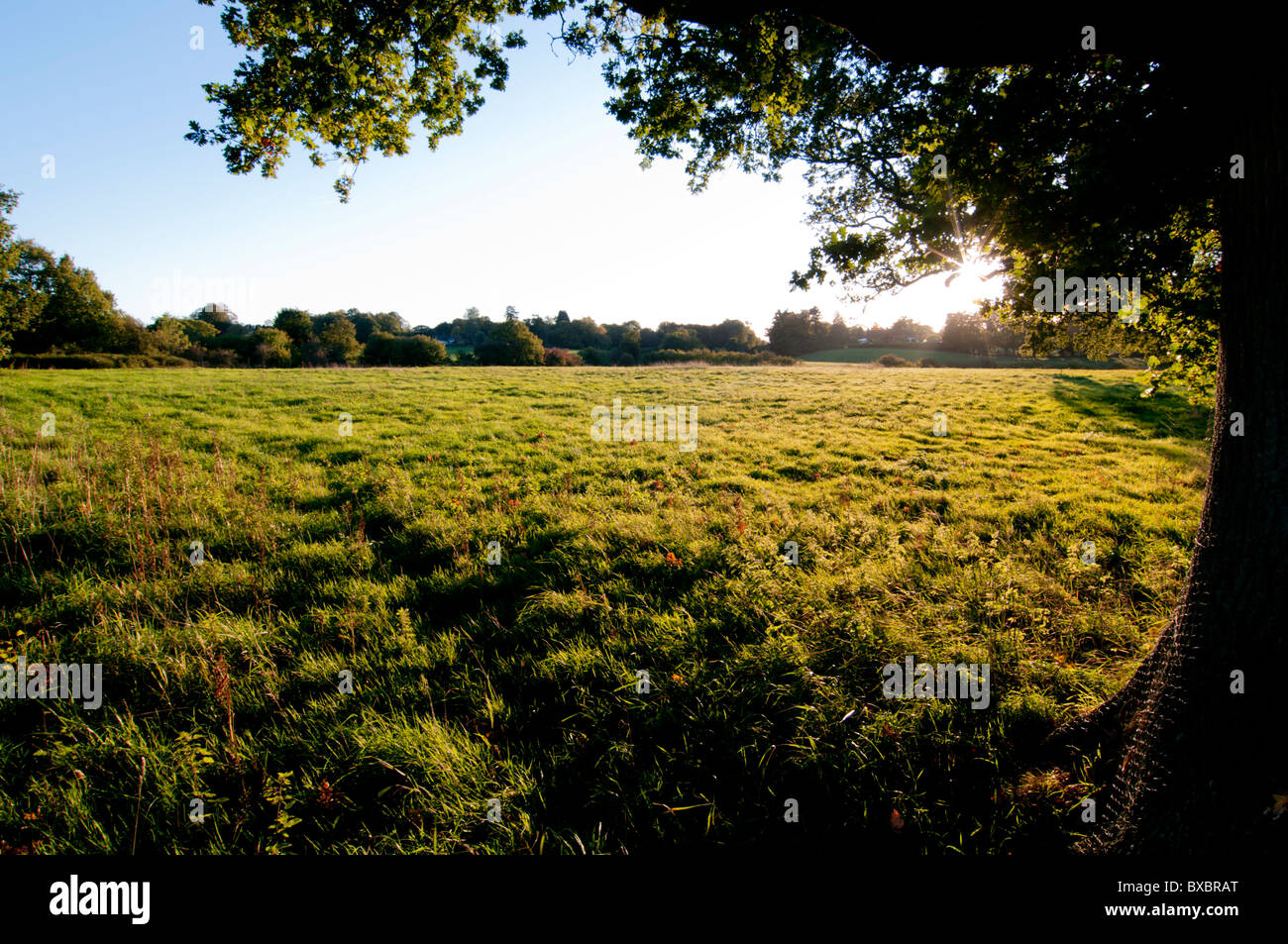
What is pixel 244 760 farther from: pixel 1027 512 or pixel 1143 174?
pixel 1027 512

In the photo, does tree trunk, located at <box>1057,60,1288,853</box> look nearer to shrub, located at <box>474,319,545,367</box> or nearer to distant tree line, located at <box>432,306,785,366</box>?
distant tree line, located at <box>432,306,785,366</box>

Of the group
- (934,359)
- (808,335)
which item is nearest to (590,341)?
(808,335)

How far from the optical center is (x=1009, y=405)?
16281 mm

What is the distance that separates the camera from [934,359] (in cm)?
5738

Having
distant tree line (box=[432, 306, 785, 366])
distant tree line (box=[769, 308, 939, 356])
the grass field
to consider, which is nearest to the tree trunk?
the grass field

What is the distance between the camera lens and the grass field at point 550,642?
232cm

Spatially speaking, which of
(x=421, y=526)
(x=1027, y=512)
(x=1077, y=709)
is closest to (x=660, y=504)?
(x=421, y=526)

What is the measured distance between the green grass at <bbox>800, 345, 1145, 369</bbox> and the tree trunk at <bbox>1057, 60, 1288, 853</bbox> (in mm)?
57444

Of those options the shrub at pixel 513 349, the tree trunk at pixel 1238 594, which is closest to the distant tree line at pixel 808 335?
the shrub at pixel 513 349

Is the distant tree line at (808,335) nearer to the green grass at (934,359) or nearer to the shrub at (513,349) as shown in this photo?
the green grass at (934,359)

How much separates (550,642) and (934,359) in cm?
6745

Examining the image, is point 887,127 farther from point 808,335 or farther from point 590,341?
point 590,341
